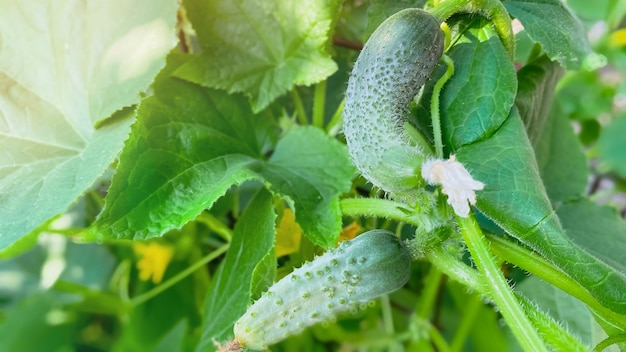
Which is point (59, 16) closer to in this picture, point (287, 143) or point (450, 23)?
point (287, 143)

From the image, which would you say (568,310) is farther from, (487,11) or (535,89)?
(487,11)

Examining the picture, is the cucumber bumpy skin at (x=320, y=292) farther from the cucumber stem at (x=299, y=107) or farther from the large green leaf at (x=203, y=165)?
the cucumber stem at (x=299, y=107)

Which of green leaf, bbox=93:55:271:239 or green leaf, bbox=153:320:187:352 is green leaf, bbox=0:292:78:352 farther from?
green leaf, bbox=93:55:271:239

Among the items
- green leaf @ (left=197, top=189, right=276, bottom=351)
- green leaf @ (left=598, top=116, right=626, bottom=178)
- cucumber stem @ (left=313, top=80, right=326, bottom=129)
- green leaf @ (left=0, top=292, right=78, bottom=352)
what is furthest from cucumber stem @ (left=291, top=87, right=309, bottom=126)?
green leaf @ (left=598, top=116, right=626, bottom=178)

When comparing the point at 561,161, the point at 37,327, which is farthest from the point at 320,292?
the point at 37,327

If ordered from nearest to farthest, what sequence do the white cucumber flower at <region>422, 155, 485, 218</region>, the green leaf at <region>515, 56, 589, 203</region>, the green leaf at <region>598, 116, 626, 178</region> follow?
the white cucumber flower at <region>422, 155, 485, 218</region>
the green leaf at <region>515, 56, 589, 203</region>
the green leaf at <region>598, 116, 626, 178</region>

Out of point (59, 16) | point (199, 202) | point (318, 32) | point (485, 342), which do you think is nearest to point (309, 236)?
point (199, 202)

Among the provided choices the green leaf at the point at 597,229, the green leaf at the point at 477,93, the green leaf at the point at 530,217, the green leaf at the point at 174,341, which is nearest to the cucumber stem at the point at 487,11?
the green leaf at the point at 477,93
